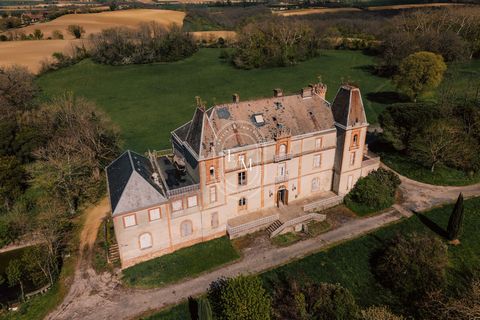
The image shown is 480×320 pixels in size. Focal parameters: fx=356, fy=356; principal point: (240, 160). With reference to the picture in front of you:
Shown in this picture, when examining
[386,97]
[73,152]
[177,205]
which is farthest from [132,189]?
[386,97]

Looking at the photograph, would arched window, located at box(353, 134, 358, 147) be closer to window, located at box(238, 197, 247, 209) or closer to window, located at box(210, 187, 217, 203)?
window, located at box(238, 197, 247, 209)

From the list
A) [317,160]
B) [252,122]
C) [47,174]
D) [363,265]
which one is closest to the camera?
[363,265]

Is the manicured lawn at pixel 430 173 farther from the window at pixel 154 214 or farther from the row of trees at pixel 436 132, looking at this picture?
the window at pixel 154 214

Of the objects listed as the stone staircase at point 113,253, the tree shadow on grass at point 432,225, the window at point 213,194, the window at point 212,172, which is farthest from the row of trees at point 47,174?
the tree shadow on grass at point 432,225

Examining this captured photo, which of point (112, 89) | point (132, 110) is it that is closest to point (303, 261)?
point (132, 110)

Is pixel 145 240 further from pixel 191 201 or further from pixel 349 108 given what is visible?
pixel 349 108

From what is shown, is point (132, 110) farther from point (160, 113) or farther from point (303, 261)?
point (303, 261)
